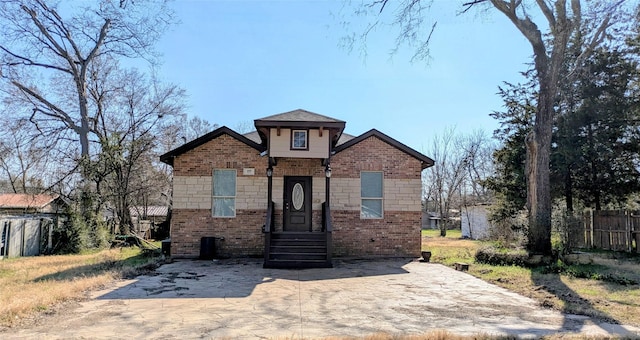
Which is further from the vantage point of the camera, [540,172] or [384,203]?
[384,203]

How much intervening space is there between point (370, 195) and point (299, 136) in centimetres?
323

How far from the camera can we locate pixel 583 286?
8.53 meters

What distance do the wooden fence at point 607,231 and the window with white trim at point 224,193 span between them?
11517 millimetres

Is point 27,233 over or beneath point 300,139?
beneath

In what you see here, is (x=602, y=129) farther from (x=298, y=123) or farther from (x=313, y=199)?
(x=298, y=123)

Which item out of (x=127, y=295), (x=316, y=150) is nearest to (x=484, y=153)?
(x=316, y=150)

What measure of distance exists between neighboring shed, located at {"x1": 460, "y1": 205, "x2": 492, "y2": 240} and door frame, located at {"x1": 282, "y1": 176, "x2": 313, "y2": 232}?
19.1 meters

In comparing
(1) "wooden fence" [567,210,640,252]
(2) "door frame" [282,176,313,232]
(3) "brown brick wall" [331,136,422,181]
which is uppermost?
(3) "brown brick wall" [331,136,422,181]

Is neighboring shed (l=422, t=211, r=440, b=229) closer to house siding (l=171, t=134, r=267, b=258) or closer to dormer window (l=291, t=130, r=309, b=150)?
house siding (l=171, t=134, r=267, b=258)

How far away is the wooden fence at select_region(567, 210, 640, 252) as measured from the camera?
46.1ft

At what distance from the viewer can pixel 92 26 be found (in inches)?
829

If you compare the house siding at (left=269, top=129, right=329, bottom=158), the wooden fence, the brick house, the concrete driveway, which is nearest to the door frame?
the brick house

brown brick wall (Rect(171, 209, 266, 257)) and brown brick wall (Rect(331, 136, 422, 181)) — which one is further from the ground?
brown brick wall (Rect(331, 136, 422, 181))

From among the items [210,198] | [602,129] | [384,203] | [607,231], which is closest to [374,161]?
[384,203]
